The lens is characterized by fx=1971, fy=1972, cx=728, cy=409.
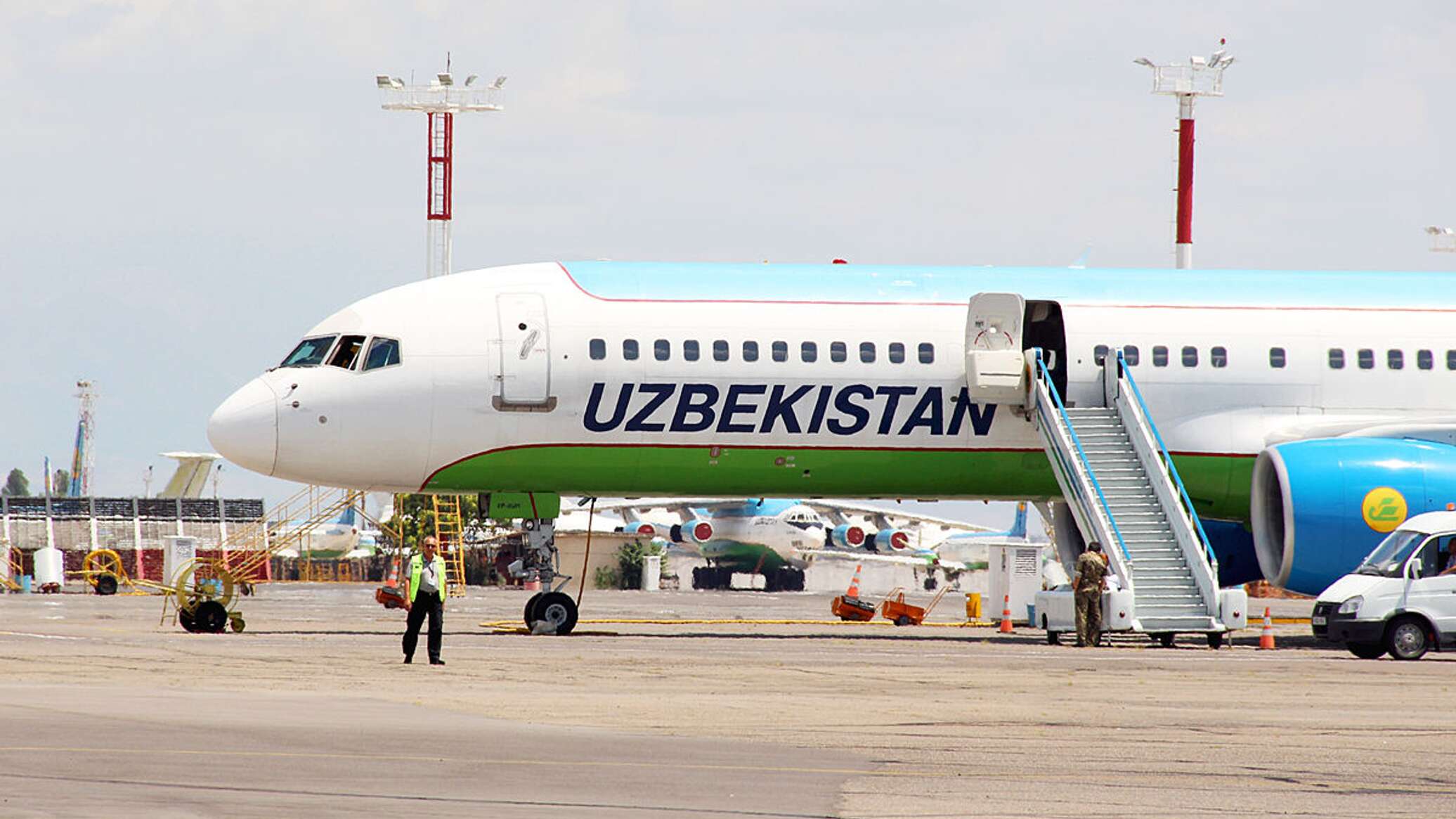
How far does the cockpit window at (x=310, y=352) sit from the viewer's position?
2898 centimetres

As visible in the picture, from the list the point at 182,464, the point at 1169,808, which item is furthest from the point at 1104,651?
the point at 182,464

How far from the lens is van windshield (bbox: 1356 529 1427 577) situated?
2638 centimetres

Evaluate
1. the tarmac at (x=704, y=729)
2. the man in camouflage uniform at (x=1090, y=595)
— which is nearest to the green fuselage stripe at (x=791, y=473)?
the tarmac at (x=704, y=729)

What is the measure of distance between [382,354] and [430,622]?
23.3 feet

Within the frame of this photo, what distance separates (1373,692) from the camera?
2034cm

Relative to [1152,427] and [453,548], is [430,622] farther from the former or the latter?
[453,548]

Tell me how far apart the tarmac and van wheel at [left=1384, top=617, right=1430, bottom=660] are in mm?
472

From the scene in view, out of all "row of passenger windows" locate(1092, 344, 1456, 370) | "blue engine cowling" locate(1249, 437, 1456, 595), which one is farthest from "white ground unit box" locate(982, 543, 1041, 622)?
"blue engine cowling" locate(1249, 437, 1456, 595)

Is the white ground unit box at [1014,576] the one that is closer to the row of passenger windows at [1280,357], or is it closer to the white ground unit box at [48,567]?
the row of passenger windows at [1280,357]

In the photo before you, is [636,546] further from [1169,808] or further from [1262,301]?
[1169,808]

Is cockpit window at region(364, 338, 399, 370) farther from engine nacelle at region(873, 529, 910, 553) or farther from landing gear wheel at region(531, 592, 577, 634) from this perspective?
engine nacelle at region(873, 529, 910, 553)

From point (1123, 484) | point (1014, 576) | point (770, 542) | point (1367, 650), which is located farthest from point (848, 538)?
point (1367, 650)

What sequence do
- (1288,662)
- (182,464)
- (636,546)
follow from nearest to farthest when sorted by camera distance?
(1288,662), (636,546), (182,464)

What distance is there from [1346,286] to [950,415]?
6.96m
